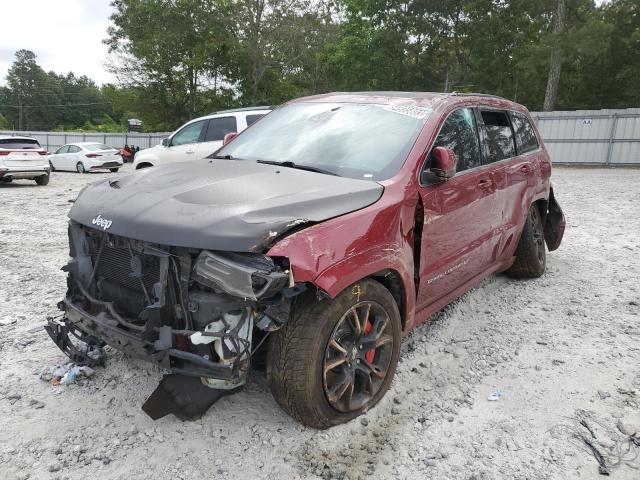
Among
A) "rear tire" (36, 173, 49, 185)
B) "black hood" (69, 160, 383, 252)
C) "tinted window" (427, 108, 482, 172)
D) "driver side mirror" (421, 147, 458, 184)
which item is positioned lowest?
"rear tire" (36, 173, 49, 185)

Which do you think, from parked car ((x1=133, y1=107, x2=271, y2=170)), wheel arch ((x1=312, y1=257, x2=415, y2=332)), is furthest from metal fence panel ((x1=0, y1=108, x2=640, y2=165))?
wheel arch ((x1=312, y1=257, x2=415, y2=332))

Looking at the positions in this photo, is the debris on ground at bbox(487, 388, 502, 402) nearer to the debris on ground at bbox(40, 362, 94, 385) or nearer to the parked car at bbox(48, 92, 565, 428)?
the parked car at bbox(48, 92, 565, 428)

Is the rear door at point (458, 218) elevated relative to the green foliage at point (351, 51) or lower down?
lower down

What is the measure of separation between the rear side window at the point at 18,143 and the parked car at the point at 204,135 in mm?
5161

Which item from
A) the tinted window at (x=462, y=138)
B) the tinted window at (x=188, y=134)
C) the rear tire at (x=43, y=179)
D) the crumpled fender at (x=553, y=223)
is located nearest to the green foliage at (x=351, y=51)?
the rear tire at (x=43, y=179)

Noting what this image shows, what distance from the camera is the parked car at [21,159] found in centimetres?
1330

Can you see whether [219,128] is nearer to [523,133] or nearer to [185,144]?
[185,144]

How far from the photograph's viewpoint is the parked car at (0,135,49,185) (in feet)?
43.7

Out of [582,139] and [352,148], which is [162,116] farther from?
[352,148]

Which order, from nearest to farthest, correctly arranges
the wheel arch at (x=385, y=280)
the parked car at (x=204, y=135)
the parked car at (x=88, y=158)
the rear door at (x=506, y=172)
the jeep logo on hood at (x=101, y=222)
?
the wheel arch at (x=385, y=280) → the jeep logo on hood at (x=101, y=222) → the rear door at (x=506, y=172) → the parked car at (x=204, y=135) → the parked car at (x=88, y=158)

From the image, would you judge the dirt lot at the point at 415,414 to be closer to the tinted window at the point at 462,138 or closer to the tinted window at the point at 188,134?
the tinted window at the point at 462,138

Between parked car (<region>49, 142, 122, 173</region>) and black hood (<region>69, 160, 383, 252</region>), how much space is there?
64.7ft

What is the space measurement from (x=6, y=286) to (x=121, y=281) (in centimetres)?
296

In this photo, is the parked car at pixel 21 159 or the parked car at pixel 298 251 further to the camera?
the parked car at pixel 21 159
